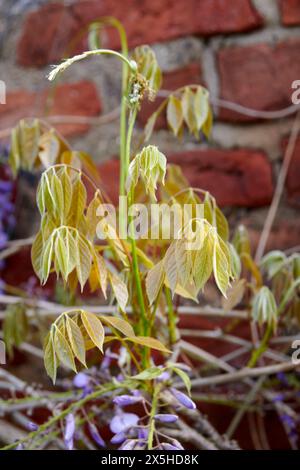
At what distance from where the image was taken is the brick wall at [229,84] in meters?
0.97

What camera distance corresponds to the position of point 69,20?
1060mm

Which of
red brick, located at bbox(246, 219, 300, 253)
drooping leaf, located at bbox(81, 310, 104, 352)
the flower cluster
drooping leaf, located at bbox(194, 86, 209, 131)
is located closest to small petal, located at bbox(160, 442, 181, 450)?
drooping leaf, located at bbox(81, 310, 104, 352)

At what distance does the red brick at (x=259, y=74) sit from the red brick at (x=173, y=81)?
0.04 meters

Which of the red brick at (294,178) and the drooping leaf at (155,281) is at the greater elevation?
the red brick at (294,178)

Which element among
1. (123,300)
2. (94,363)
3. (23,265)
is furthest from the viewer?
(23,265)

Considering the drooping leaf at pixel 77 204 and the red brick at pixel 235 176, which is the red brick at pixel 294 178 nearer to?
the red brick at pixel 235 176

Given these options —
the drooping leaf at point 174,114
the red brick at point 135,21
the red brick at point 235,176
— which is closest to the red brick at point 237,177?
the red brick at point 235,176

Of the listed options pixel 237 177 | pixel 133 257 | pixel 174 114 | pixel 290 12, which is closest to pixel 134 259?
pixel 133 257

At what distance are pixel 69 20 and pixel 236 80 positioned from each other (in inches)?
11.5

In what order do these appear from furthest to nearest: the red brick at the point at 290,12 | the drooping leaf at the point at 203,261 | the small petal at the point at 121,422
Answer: the red brick at the point at 290,12 → the small petal at the point at 121,422 → the drooping leaf at the point at 203,261

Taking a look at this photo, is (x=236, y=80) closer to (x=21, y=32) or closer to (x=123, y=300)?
(x=21, y=32)

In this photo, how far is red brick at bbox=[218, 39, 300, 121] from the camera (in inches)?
37.8

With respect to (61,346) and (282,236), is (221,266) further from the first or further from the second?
(282,236)
